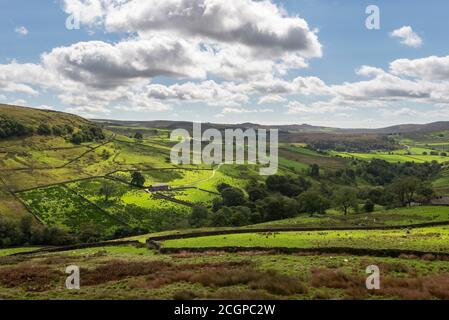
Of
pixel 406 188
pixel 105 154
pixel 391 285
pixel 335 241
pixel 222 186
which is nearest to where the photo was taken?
pixel 391 285

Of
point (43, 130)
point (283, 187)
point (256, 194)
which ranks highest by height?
point (43, 130)

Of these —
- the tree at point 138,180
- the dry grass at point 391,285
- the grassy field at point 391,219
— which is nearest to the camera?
the dry grass at point 391,285

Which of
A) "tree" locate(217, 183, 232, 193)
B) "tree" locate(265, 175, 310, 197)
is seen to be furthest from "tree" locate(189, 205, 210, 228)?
"tree" locate(265, 175, 310, 197)

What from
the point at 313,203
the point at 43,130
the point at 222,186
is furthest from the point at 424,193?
the point at 43,130

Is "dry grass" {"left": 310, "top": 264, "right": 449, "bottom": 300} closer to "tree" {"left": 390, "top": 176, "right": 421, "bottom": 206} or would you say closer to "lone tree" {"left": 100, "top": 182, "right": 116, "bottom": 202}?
"tree" {"left": 390, "top": 176, "right": 421, "bottom": 206}

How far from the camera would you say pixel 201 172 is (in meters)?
176

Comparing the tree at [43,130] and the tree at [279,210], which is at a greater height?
the tree at [43,130]

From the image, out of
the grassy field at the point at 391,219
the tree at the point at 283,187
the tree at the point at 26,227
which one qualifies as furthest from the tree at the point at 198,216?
the tree at the point at 283,187

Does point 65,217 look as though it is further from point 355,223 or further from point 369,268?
point 369,268

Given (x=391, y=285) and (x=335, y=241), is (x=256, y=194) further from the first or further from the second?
(x=391, y=285)

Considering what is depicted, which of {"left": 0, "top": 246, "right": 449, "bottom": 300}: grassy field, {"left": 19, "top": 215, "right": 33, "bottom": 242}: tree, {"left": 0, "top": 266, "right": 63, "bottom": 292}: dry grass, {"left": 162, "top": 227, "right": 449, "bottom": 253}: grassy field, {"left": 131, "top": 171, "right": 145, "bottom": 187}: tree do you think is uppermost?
{"left": 0, "top": 246, "right": 449, "bottom": 300}: grassy field

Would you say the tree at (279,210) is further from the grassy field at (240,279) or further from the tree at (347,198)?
the grassy field at (240,279)

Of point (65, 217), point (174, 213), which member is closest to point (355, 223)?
point (174, 213)
